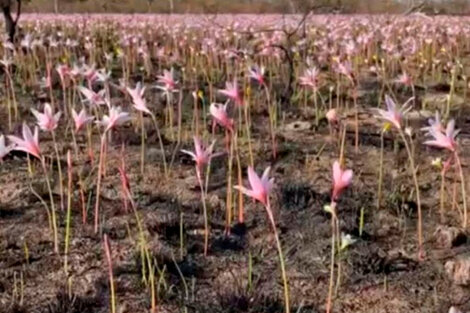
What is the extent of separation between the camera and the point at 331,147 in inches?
215

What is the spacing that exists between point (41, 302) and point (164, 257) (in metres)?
0.57

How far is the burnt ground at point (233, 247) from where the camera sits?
3066mm

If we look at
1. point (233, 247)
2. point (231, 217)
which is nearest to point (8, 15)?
point (231, 217)

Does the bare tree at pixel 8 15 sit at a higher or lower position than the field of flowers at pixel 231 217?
higher

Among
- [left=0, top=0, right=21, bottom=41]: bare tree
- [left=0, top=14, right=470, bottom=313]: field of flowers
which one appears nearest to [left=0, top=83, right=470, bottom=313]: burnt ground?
[left=0, top=14, right=470, bottom=313]: field of flowers

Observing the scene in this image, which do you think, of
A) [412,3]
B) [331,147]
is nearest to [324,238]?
[331,147]

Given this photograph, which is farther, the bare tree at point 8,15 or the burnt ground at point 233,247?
the bare tree at point 8,15

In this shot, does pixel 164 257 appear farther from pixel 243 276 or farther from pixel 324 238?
pixel 324 238

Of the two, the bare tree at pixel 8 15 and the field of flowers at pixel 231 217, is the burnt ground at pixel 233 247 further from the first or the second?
the bare tree at pixel 8 15

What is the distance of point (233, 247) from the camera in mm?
3596

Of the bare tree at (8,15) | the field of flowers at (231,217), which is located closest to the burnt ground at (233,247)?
the field of flowers at (231,217)

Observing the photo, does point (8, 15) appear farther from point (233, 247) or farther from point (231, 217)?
point (233, 247)

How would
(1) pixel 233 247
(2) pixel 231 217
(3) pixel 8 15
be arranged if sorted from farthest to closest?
(3) pixel 8 15 < (2) pixel 231 217 < (1) pixel 233 247

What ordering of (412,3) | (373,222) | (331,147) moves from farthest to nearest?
(412,3) → (331,147) → (373,222)
